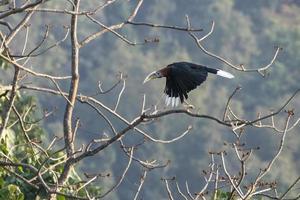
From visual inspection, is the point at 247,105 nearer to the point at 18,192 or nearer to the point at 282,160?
the point at 282,160

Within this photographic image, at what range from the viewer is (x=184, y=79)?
19.7 feet

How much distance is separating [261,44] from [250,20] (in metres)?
2.67

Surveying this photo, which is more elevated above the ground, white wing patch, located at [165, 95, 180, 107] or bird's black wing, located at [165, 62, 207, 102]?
bird's black wing, located at [165, 62, 207, 102]

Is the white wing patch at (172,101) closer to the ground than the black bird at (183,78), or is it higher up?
closer to the ground

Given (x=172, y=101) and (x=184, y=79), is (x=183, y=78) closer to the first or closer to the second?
(x=184, y=79)

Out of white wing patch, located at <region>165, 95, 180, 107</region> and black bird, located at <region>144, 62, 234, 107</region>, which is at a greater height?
black bird, located at <region>144, 62, 234, 107</region>

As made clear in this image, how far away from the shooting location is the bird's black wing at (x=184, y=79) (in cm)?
596

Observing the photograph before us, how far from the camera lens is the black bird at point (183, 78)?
19.5 feet

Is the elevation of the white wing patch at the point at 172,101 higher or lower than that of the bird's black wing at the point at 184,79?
lower

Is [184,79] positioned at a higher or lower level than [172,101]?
higher

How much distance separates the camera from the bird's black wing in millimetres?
5961

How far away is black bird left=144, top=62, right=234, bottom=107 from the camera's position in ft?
19.5

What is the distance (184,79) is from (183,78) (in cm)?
1

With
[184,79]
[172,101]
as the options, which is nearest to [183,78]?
[184,79]
